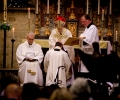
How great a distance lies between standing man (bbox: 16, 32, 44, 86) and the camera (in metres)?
11.8

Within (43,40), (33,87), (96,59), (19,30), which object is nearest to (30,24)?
(19,30)

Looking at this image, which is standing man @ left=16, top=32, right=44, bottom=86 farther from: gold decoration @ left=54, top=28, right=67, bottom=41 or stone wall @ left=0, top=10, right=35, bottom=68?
stone wall @ left=0, top=10, right=35, bottom=68

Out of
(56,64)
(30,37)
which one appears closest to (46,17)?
(30,37)

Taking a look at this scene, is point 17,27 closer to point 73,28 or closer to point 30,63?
point 73,28

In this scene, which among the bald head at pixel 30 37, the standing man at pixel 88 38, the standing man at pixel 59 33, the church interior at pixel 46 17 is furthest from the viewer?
the church interior at pixel 46 17

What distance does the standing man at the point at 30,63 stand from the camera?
11.8 metres

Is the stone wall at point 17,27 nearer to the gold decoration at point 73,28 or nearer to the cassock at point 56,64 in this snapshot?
the gold decoration at point 73,28

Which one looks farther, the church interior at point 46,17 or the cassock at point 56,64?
the church interior at point 46,17

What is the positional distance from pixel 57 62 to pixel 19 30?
10.2 feet

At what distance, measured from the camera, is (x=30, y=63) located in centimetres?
1183

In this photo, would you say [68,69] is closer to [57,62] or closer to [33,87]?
[57,62]

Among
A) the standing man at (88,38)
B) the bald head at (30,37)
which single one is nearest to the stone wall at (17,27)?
the bald head at (30,37)

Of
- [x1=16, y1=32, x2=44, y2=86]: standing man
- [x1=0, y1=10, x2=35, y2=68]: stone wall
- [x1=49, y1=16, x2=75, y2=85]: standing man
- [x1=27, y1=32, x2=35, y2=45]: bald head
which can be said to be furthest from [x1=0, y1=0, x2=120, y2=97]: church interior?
[x1=16, y1=32, x2=44, y2=86]: standing man

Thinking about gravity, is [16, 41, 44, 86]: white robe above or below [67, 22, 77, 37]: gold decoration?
below
